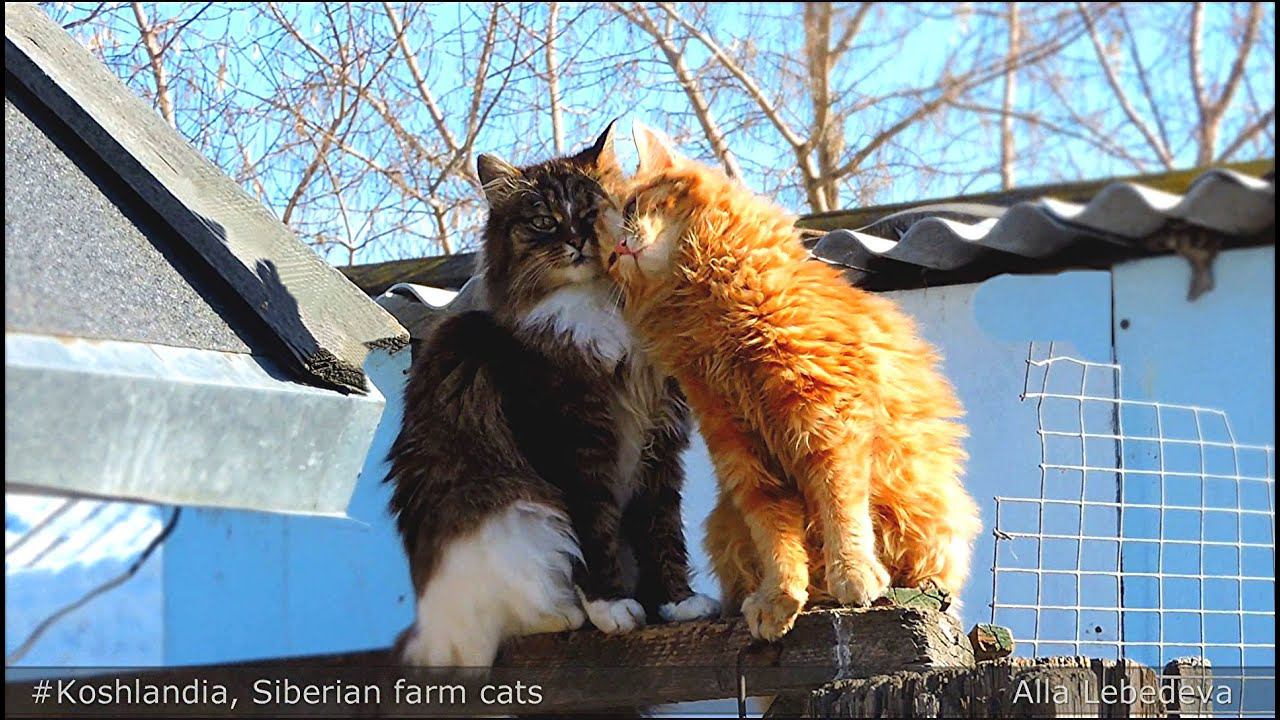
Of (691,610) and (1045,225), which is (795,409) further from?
(1045,225)

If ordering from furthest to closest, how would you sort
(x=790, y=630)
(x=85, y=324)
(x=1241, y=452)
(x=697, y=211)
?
(x=1241, y=452) < (x=697, y=211) < (x=790, y=630) < (x=85, y=324)

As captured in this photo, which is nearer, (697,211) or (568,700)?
(568,700)

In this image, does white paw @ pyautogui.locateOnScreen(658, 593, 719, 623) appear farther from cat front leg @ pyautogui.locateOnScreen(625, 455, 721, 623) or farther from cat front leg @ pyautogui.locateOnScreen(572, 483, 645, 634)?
cat front leg @ pyautogui.locateOnScreen(572, 483, 645, 634)

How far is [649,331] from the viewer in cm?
290

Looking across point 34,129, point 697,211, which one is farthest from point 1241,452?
point 34,129

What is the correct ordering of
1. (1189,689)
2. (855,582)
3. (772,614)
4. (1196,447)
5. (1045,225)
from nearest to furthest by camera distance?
(1189,689) → (772,614) → (855,582) → (1045,225) → (1196,447)

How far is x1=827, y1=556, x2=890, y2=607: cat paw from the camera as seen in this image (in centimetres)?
241

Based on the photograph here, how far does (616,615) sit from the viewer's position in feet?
9.05

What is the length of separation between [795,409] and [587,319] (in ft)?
2.34

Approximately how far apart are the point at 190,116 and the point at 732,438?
13.4 feet

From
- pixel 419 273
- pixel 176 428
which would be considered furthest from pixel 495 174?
pixel 176 428

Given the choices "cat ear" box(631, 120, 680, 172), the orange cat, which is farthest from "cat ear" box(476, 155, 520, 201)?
the orange cat

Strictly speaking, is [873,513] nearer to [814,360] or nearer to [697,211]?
[814,360]

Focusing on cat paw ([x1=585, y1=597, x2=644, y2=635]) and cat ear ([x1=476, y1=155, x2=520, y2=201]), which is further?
cat ear ([x1=476, y1=155, x2=520, y2=201])
